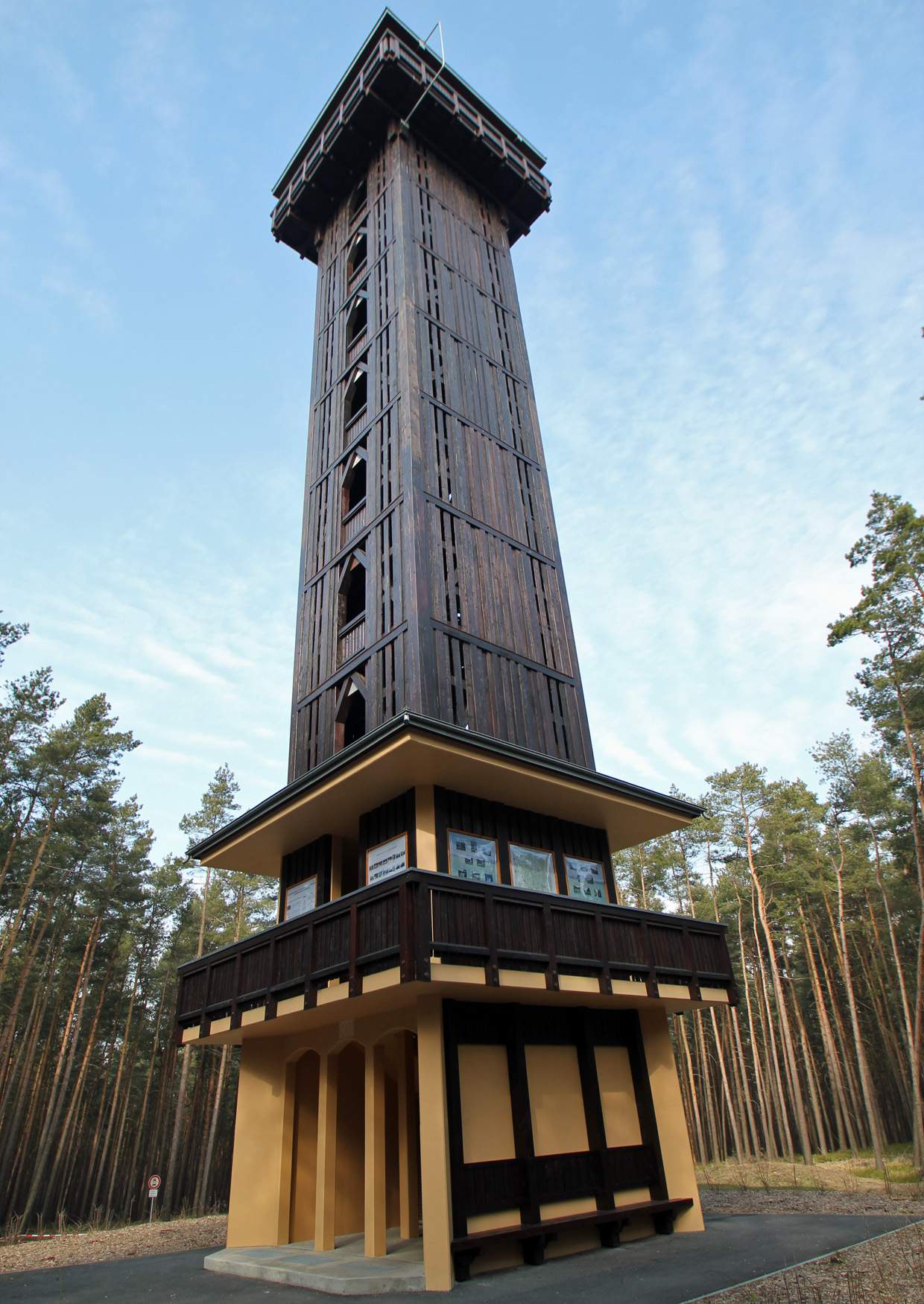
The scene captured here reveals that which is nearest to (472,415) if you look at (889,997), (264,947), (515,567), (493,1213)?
(515,567)

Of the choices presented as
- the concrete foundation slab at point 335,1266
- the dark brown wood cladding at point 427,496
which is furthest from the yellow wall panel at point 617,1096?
the dark brown wood cladding at point 427,496

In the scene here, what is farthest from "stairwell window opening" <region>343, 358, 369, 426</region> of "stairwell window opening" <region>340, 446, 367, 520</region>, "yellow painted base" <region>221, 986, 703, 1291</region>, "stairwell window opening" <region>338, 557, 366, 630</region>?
"yellow painted base" <region>221, 986, 703, 1291</region>

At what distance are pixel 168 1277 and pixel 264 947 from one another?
477 centimetres

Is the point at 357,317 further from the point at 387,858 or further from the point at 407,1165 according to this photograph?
the point at 407,1165

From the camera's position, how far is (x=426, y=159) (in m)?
24.1

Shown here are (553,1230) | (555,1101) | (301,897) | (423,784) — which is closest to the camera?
(553,1230)

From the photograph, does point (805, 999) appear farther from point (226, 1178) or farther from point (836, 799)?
point (226, 1178)

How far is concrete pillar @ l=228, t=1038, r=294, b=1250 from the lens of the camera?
1270cm

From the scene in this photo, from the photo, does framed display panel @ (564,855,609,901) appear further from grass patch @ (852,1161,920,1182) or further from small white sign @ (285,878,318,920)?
grass patch @ (852,1161,920,1182)

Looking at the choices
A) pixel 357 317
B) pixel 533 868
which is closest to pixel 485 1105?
pixel 533 868

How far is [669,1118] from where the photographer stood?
1275 cm

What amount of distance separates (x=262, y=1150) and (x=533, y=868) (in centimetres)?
709

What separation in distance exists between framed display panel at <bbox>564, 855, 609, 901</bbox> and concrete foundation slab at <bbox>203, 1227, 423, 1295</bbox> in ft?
19.6

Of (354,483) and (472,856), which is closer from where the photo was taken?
(472,856)
